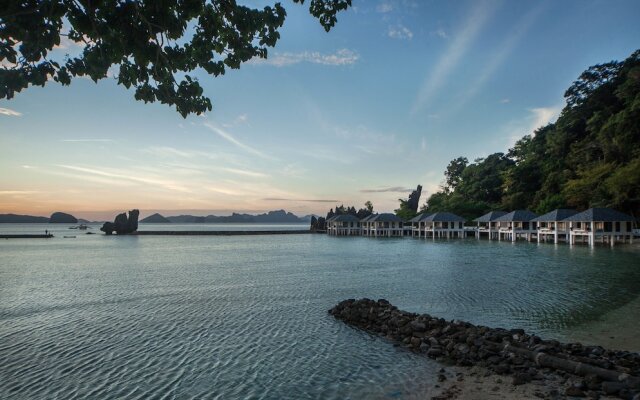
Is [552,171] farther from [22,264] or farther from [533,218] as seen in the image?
[22,264]

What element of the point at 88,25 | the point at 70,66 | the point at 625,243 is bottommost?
the point at 625,243

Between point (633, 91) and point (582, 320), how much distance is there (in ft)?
183

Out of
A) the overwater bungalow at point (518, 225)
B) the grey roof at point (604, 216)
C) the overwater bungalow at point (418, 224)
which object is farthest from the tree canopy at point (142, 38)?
the overwater bungalow at point (418, 224)

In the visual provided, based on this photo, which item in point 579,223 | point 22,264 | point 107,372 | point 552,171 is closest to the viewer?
point 107,372

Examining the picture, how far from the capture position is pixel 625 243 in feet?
143

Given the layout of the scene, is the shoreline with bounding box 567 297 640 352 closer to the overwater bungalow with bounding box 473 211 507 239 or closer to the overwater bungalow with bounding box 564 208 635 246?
the overwater bungalow with bounding box 564 208 635 246

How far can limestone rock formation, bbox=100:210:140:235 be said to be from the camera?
93.3 metres

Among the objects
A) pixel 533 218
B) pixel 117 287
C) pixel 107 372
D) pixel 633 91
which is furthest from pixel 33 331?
pixel 633 91

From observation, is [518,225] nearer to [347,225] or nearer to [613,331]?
[347,225]

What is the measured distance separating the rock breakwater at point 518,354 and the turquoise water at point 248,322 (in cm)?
67

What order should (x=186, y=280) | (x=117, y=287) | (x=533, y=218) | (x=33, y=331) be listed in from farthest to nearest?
1. (x=533, y=218)
2. (x=186, y=280)
3. (x=117, y=287)
4. (x=33, y=331)

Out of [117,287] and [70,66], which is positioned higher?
[70,66]

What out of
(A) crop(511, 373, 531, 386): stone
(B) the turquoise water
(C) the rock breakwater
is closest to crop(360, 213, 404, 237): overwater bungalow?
(B) the turquoise water

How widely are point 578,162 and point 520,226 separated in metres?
14.7
